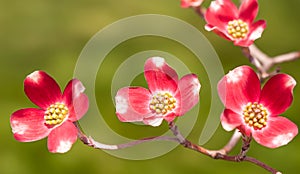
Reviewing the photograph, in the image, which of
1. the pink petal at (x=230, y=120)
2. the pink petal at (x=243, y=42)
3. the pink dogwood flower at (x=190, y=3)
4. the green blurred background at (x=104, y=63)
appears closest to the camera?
the pink petal at (x=230, y=120)

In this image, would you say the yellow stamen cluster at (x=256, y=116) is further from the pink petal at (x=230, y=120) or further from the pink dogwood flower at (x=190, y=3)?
the pink dogwood flower at (x=190, y=3)

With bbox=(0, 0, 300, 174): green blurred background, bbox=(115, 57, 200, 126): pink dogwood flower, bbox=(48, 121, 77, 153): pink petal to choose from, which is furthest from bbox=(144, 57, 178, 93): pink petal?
bbox=(0, 0, 300, 174): green blurred background

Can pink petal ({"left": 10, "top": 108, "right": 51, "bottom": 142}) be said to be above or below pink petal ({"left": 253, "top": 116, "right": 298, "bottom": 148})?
above

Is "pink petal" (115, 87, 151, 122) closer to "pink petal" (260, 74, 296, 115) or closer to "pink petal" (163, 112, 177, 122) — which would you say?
"pink petal" (163, 112, 177, 122)

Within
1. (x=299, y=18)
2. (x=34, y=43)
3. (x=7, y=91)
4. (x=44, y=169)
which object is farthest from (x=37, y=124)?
(x=299, y=18)

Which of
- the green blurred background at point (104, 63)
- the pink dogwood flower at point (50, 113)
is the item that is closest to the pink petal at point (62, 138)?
the pink dogwood flower at point (50, 113)

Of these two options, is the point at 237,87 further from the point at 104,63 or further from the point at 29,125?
the point at 104,63
